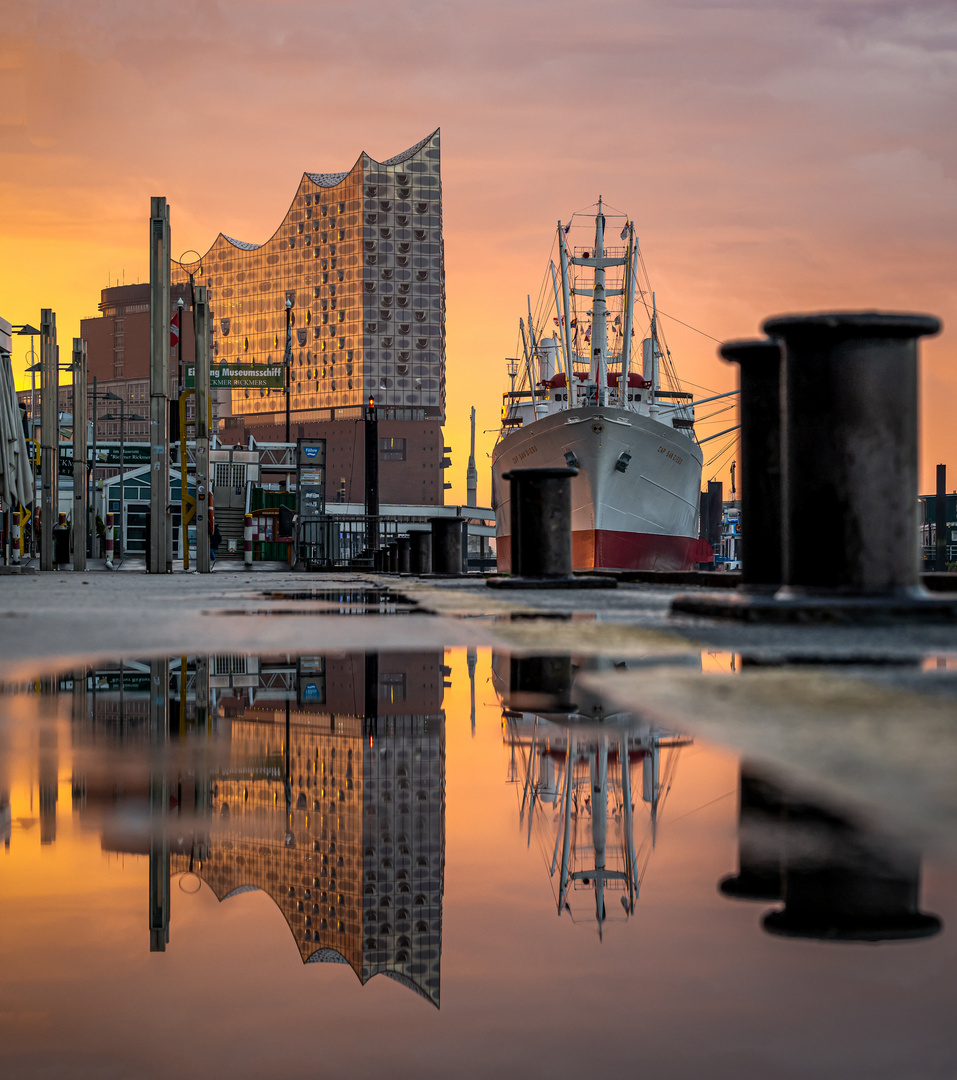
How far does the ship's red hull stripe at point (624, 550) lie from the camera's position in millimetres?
37531

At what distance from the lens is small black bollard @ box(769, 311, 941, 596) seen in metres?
5.62

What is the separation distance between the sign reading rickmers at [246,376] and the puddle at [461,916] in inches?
1302

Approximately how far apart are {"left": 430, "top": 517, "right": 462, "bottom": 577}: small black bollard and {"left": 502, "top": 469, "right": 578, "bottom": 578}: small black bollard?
7.23 metres

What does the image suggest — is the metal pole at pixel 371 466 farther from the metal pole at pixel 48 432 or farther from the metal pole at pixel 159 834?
the metal pole at pixel 159 834

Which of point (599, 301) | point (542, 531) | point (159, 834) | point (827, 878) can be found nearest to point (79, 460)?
point (599, 301)

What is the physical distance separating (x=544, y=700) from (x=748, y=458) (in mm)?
4622

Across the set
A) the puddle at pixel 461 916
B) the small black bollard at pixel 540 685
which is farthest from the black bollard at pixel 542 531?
the puddle at pixel 461 916

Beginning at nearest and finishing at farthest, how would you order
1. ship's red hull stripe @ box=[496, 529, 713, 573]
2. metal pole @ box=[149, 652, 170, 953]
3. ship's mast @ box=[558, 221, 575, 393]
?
metal pole @ box=[149, 652, 170, 953], ship's red hull stripe @ box=[496, 529, 713, 573], ship's mast @ box=[558, 221, 575, 393]

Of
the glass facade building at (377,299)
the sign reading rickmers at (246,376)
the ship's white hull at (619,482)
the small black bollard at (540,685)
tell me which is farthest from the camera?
the glass facade building at (377,299)

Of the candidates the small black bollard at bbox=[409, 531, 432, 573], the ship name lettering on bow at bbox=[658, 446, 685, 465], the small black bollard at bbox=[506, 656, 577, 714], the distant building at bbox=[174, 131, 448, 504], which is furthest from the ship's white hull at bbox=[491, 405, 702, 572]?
the distant building at bbox=[174, 131, 448, 504]

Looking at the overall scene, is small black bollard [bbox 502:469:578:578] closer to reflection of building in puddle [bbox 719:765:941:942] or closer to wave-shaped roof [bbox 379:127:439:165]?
reflection of building in puddle [bbox 719:765:941:942]

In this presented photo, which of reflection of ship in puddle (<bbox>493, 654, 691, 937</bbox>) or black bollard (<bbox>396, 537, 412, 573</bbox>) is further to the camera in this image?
black bollard (<bbox>396, 537, 412, 573</bbox>)

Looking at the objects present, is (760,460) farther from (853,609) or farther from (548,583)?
(548,583)

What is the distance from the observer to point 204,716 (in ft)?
11.1
